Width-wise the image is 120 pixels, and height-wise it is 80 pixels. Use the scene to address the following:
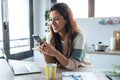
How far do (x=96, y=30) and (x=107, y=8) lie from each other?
41 cm

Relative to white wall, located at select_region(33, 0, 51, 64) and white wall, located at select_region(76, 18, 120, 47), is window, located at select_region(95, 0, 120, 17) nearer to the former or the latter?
white wall, located at select_region(76, 18, 120, 47)

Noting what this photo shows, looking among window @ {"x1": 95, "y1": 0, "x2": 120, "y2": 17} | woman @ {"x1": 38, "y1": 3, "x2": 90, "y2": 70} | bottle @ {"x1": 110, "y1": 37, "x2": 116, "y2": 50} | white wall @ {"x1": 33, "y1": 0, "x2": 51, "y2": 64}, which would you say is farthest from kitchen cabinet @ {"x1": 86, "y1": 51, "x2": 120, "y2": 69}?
white wall @ {"x1": 33, "y1": 0, "x2": 51, "y2": 64}

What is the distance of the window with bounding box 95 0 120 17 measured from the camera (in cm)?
294

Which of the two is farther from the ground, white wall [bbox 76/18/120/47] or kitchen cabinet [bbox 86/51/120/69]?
white wall [bbox 76/18/120/47]

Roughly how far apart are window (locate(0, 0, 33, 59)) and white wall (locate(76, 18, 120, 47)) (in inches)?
36.9

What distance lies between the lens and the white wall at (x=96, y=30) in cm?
290

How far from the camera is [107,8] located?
2.99 m

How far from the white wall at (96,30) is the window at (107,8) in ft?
0.57

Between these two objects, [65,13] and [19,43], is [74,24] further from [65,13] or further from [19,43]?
[19,43]

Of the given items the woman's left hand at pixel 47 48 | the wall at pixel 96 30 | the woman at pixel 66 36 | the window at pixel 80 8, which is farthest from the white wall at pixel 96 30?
the woman's left hand at pixel 47 48

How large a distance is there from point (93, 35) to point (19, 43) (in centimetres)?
124

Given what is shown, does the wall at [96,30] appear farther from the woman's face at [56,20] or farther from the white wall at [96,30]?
the woman's face at [56,20]

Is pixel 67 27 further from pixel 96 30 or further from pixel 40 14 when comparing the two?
pixel 40 14

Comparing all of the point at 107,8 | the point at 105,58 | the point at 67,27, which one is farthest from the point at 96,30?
the point at 67,27
